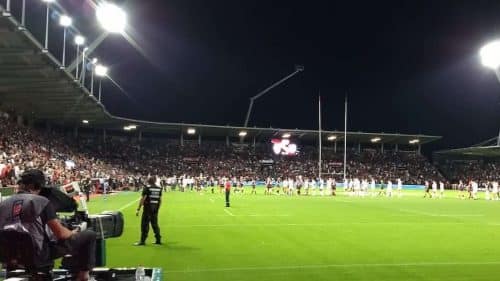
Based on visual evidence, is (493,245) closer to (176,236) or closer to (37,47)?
(176,236)

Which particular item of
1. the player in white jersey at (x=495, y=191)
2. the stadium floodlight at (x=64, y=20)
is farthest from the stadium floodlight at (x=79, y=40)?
the player in white jersey at (x=495, y=191)

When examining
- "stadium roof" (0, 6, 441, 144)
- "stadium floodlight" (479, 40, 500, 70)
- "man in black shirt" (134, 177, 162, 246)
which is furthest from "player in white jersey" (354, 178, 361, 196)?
"man in black shirt" (134, 177, 162, 246)

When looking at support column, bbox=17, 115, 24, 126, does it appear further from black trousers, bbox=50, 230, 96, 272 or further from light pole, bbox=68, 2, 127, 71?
black trousers, bbox=50, 230, 96, 272

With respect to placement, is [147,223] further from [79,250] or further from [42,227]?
[42,227]

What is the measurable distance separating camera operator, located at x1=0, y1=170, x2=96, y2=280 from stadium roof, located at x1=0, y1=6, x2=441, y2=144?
2033cm

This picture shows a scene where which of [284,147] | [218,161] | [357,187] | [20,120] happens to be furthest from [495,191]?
[20,120]

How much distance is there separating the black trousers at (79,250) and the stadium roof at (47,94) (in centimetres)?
2036

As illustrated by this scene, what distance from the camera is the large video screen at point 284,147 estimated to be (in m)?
87.2

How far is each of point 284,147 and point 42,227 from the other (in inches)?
3237

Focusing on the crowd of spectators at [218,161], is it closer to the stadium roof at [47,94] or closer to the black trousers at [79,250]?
the stadium roof at [47,94]

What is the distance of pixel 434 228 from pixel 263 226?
21.0 feet

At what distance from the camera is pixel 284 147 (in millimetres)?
87375

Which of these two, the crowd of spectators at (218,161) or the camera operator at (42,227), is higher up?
the crowd of spectators at (218,161)

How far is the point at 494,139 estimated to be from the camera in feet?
298
